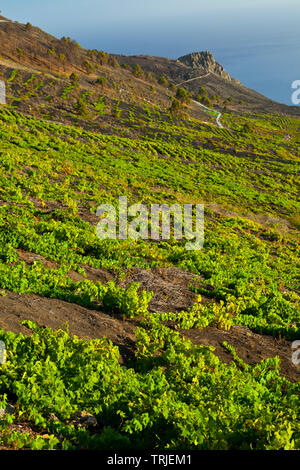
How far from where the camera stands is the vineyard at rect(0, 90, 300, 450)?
5656 mm

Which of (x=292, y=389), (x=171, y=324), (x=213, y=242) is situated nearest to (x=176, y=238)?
(x=213, y=242)

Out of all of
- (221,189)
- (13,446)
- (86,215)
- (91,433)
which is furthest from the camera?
(221,189)

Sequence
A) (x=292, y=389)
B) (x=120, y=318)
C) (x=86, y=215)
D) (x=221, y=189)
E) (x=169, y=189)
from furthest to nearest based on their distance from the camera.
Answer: (x=221, y=189), (x=169, y=189), (x=86, y=215), (x=120, y=318), (x=292, y=389)

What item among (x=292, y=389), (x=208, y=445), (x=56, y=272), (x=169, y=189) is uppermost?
(x=169, y=189)

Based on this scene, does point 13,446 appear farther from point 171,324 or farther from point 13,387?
point 171,324

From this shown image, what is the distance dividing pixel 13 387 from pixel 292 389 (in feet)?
22.2

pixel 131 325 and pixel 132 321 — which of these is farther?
pixel 132 321

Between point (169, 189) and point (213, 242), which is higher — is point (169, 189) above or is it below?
above

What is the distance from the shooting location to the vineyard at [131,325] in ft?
18.6

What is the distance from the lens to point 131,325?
10.2 metres

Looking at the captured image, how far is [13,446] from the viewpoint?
4.98m

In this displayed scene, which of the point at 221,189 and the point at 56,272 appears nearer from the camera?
the point at 56,272

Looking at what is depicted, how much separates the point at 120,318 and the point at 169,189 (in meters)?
27.0

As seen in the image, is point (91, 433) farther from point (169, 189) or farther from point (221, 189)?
point (221, 189)
